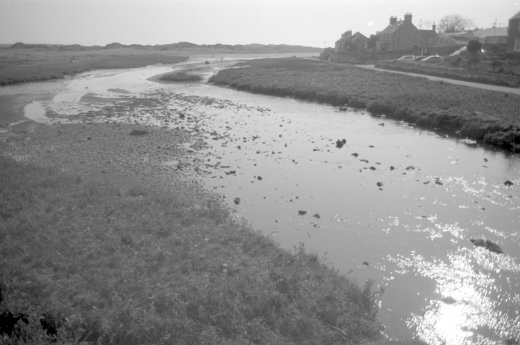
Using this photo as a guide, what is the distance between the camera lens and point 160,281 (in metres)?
9.20

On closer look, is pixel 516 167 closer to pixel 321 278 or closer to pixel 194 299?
pixel 321 278

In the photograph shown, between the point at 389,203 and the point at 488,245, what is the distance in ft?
13.2

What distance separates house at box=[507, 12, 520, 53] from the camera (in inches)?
2525

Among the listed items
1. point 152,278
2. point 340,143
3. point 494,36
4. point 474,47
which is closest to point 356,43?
point 494,36

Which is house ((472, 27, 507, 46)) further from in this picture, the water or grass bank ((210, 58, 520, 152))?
the water

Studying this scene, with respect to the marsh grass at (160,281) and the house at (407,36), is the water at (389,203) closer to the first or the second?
the marsh grass at (160,281)

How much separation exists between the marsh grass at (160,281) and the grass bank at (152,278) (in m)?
0.02

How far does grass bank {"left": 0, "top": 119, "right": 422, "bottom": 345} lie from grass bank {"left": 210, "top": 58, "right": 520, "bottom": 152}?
1872cm

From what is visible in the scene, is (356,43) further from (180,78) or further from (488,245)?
(488,245)

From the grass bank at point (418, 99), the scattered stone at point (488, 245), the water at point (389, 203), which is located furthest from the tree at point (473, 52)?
the scattered stone at point (488, 245)

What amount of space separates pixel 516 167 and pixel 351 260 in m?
13.4

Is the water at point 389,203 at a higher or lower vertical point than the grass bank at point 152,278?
lower

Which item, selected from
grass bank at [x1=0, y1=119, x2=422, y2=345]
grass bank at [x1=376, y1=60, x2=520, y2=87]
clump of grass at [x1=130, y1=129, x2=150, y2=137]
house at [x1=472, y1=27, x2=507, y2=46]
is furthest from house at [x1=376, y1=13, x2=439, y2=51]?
grass bank at [x1=0, y1=119, x2=422, y2=345]

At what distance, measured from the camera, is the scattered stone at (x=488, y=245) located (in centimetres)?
1228
